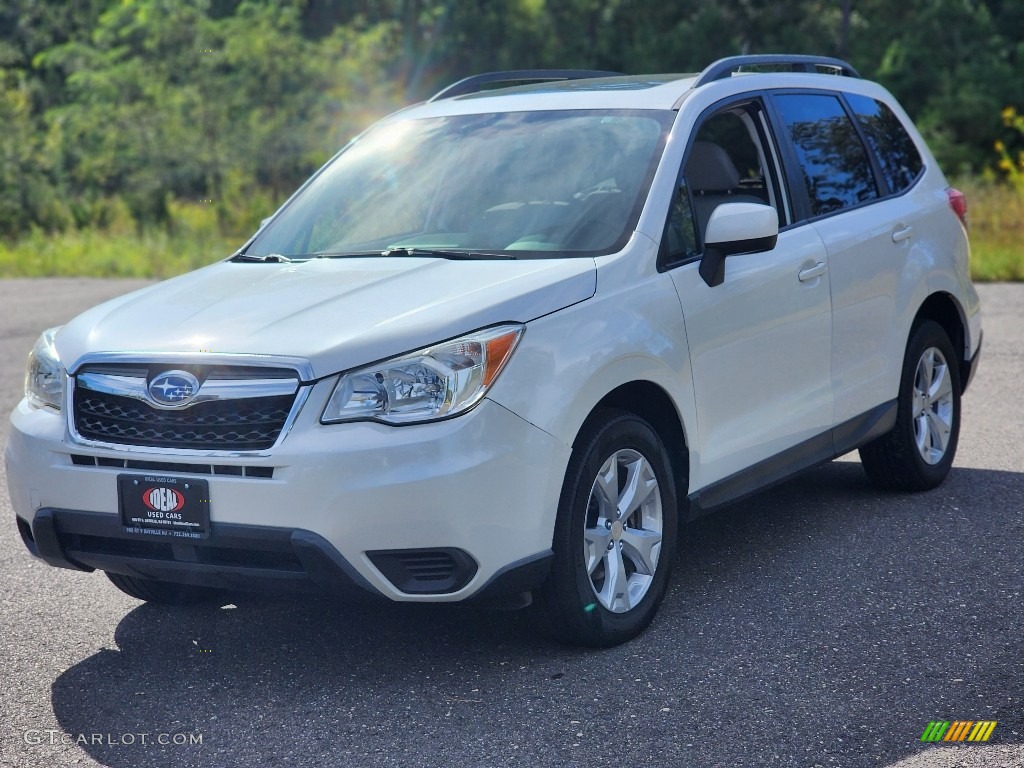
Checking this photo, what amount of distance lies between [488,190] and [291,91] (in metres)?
30.7

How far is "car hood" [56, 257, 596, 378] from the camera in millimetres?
3834

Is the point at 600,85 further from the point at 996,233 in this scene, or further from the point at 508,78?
the point at 996,233

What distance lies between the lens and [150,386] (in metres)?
3.92

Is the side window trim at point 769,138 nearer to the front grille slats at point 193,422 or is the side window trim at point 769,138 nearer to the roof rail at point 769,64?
the roof rail at point 769,64

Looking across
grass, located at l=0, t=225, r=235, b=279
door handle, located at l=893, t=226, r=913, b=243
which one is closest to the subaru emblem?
door handle, located at l=893, t=226, r=913, b=243

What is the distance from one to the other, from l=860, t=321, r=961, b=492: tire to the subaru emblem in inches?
136

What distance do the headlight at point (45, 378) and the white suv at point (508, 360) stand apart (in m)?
0.01

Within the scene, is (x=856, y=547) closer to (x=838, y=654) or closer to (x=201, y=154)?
(x=838, y=654)

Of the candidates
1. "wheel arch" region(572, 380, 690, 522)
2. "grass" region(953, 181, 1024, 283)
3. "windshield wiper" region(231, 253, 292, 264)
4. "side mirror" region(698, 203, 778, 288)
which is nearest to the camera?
"wheel arch" region(572, 380, 690, 522)

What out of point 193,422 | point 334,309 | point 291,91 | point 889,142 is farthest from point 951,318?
point 291,91

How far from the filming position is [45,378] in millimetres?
4301

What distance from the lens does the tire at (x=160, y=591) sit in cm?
488

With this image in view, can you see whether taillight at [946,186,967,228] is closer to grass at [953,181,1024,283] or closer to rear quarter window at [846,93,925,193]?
rear quarter window at [846,93,925,193]

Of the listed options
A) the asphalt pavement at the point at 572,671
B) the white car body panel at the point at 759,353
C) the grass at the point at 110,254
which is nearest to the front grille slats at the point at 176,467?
the asphalt pavement at the point at 572,671
